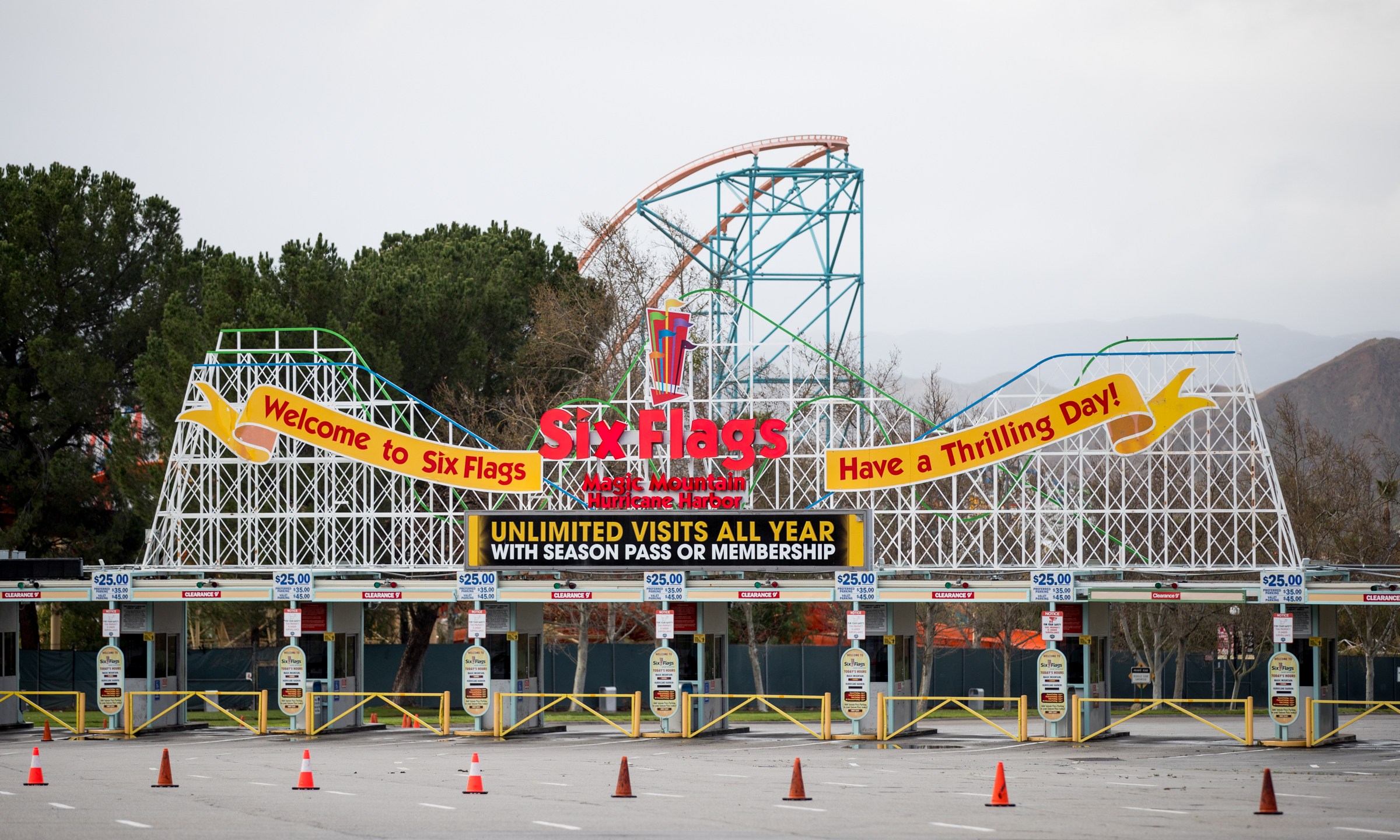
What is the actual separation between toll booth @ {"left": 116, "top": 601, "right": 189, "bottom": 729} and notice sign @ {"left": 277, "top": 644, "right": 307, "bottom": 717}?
273 centimetres

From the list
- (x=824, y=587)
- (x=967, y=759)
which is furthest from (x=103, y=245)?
(x=967, y=759)

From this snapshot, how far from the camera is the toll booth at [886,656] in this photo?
33.5m

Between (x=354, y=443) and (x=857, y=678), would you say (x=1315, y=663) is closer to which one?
(x=857, y=678)

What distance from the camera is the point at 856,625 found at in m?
33.4

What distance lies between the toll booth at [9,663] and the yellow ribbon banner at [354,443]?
687cm

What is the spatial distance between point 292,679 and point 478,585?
4.99 m

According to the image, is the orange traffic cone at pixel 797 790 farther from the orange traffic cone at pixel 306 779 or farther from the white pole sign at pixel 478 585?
the white pole sign at pixel 478 585

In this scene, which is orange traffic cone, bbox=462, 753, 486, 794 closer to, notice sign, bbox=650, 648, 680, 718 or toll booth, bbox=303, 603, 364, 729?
notice sign, bbox=650, 648, 680, 718

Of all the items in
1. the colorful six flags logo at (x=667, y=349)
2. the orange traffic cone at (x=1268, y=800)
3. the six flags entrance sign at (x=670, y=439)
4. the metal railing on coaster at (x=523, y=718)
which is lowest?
the metal railing on coaster at (x=523, y=718)

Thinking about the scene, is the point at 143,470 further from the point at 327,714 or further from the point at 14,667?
the point at 327,714

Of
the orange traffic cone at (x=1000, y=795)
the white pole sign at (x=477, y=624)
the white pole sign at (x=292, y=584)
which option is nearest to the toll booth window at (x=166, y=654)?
the white pole sign at (x=292, y=584)

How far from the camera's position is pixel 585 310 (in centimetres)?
5272

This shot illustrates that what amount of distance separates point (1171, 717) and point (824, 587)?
19275mm

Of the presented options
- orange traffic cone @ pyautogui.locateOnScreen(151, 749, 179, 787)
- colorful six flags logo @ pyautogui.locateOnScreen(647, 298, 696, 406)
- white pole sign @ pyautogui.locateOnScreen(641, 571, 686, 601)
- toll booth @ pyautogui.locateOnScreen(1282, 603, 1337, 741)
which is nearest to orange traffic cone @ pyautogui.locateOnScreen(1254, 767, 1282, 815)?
toll booth @ pyautogui.locateOnScreen(1282, 603, 1337, 741)
